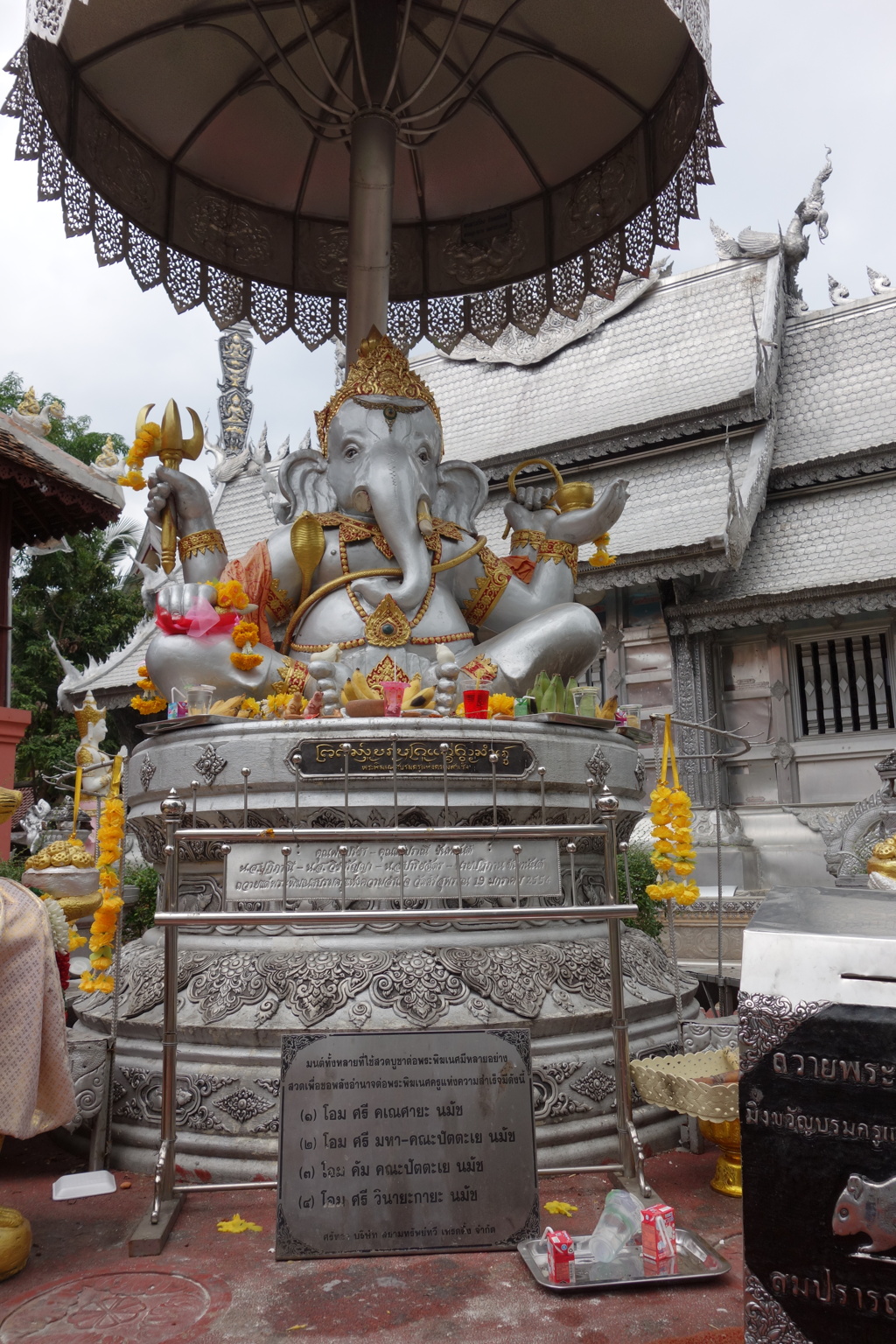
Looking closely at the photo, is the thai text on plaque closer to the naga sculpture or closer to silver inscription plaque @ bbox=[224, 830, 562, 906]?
silver inscription plaque @ bbox=[224, 830, 562, 906]

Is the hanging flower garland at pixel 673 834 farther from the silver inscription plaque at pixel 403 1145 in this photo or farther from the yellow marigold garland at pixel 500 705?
the silver inscription plaque at pixel 403 1145

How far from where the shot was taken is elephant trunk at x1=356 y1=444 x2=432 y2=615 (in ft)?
20.2

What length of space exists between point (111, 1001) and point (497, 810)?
204cm

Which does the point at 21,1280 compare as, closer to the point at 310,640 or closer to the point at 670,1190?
the point at 670,1190

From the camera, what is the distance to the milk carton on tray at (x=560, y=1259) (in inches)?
112

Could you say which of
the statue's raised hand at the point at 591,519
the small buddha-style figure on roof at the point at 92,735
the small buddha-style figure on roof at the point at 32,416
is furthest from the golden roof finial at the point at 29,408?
the statue's raised hand at the point at 591,519

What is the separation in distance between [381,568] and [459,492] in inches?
43.1

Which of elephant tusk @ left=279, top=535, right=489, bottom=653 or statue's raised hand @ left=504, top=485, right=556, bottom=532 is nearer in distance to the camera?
elephant tusk @ left=279, top=535, right=489, bottom=653

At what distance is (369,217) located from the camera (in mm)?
6965

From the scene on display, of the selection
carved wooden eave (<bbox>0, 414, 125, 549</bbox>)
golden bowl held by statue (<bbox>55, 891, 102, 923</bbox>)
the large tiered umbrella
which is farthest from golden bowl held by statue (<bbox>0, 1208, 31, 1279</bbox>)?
carved wooden eave (<bbox>0, 414, 125, 549</bbox>)

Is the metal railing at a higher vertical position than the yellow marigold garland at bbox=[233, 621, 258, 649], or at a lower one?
lower

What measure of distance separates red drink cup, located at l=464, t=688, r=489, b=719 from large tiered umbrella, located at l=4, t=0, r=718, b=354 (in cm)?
312

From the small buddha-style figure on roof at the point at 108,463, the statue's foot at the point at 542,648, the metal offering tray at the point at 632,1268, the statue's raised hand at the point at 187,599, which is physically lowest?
the metal offering tray at the point at 632,1268

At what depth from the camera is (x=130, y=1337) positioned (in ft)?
8.52
